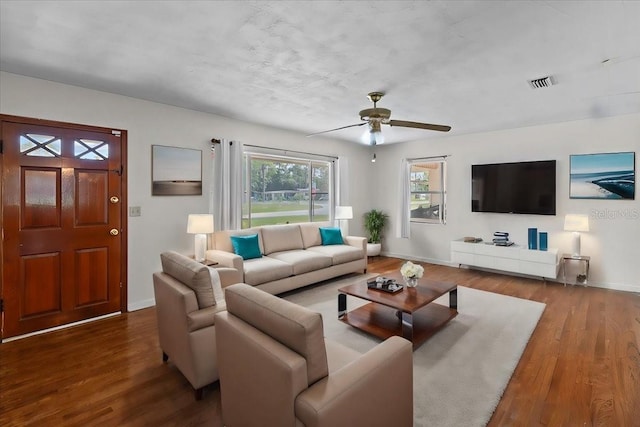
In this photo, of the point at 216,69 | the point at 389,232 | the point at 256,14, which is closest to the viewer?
the point at 256,14

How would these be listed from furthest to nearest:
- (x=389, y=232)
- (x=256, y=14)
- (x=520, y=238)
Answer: (x=389, y=232) → (x=520, y=238) → (x=256, y=14)

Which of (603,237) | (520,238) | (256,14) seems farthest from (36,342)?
(603,237)

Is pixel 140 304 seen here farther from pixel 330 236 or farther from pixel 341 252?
pixel 330 236

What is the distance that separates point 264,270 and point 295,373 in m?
2.70

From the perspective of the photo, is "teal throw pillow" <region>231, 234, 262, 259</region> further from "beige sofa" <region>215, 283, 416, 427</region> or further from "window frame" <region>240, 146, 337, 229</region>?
"beige sofa" <region>215, 283, 416, 427</region>

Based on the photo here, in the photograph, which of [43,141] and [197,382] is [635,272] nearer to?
[197,382]

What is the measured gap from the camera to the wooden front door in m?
3.04

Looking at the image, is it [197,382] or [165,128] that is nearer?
[197,382]

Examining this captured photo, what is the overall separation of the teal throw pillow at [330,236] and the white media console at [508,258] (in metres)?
2.10

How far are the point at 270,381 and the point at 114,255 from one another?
319 centimetres

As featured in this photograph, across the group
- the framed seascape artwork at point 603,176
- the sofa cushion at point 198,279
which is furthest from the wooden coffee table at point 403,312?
the framed seascape artwork at point 603,176

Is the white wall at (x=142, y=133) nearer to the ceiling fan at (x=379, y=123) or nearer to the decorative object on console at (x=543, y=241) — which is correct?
the ceiling fan at (x=379, y=123)

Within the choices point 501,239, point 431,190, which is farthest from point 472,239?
point 431,190

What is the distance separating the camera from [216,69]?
2.94m
